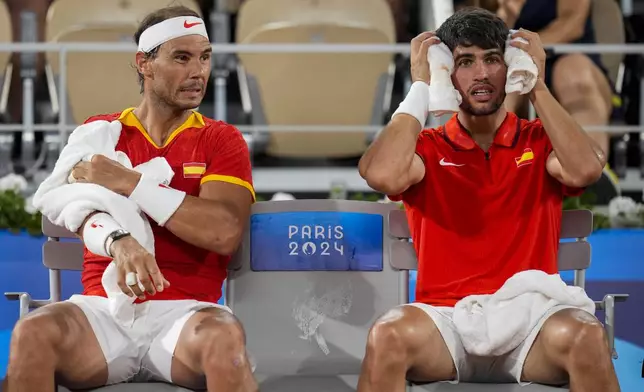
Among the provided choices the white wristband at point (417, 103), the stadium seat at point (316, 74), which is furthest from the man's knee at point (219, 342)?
the stadium seat at point (316, 74)

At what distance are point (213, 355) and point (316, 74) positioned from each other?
299cm

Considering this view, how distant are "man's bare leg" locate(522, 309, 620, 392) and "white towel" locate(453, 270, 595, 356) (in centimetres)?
5

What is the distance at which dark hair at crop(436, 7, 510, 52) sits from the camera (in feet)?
10.4

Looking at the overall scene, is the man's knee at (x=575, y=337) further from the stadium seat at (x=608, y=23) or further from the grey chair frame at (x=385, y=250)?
the stadium seat at (x=608, y=23)

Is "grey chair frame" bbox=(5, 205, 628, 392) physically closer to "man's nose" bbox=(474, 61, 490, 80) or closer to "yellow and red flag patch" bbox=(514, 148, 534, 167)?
"yellow and red flag patch" bbox=(514, 148, 534, 167)

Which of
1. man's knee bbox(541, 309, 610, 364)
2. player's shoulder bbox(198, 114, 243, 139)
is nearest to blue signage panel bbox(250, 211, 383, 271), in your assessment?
player's shoulder bbox(198, 114, 243, 139)

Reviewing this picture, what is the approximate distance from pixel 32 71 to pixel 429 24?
76.1 inches

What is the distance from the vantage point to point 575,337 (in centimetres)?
277

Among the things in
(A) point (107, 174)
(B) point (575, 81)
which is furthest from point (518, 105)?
(A) point (107, 174)

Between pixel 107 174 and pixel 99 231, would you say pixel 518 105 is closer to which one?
pixel 107 174

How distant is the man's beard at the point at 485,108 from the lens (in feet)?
10.5

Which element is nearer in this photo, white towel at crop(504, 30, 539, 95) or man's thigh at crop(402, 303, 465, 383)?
man's thigh at crop(402, 303, 465, 383)

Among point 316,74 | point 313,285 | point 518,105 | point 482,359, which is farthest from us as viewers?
point 316,74

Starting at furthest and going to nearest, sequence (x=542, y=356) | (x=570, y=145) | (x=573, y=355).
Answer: (x=570, y=145) → (x=542, y=356) → (x=573, y=355)
